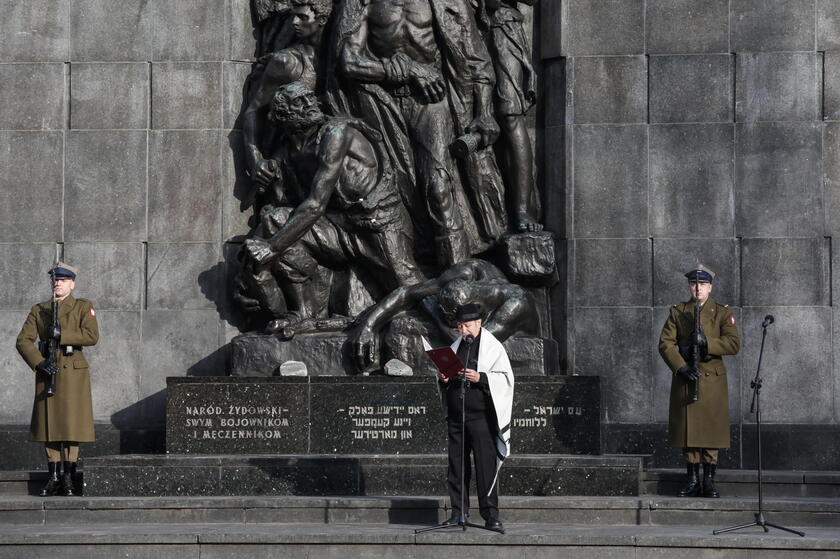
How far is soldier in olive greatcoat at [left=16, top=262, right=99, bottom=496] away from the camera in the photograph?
16.5 metres

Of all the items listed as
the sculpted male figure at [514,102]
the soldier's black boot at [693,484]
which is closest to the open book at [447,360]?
the soldier's black boot at [693,484]

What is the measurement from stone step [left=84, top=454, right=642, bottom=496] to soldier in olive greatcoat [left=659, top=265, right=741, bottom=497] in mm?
596

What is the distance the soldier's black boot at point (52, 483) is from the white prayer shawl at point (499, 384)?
191 inches

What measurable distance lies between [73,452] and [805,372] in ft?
27.6

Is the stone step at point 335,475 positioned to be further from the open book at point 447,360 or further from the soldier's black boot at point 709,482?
the open book at point 447,360

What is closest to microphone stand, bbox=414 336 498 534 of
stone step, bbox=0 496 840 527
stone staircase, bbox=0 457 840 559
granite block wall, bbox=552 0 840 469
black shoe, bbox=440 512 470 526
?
black shoe, bbox=440 512 470 526

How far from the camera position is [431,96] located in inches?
744

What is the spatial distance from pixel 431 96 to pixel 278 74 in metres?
1.86

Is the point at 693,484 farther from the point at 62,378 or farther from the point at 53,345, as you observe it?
the point at 53,345

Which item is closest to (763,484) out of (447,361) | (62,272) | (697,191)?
(697,191)

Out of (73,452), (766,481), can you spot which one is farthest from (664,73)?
(73,452)

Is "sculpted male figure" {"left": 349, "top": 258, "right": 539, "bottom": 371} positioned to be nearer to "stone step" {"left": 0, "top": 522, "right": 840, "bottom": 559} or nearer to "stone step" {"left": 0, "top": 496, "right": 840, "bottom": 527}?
"stone step" {"left": 0, "top": 496, "right": 840, "bottom": 527}

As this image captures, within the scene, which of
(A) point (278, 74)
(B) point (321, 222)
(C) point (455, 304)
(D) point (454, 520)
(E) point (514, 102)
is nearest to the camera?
(D) point (454, 520)

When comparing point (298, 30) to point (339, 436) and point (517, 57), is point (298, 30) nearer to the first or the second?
point (517, 57)
